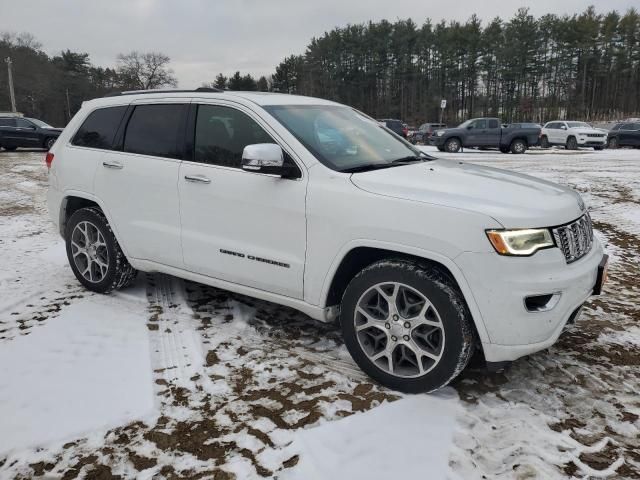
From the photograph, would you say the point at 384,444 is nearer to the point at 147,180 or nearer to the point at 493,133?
the point at 147,180

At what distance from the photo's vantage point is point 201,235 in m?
3.70

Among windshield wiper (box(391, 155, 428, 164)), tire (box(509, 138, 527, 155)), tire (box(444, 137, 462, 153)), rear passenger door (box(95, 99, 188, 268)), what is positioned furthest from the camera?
tire (box(444, 137, 462, 153))

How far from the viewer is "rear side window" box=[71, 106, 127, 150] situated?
4.41 meters

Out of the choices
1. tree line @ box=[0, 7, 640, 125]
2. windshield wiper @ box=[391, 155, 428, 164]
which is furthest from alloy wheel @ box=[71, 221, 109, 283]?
tree line @ box=[0, 7, 640, 125]

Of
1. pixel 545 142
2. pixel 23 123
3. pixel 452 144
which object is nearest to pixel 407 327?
pixel 452 144

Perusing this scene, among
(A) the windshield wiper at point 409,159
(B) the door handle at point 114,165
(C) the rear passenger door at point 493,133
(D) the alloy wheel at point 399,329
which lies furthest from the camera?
(C) the rear passenger door at point 493,133

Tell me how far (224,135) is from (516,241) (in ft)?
7.23

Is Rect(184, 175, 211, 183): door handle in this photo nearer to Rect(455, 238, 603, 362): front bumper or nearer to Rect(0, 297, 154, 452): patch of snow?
Rect(0, 297, 154, 452): patch of snow

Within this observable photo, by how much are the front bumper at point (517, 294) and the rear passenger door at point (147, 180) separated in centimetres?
234

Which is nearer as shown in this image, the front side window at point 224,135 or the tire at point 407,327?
the tire at point 407,327

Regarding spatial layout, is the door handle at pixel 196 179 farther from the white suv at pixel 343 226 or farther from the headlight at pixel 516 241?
the headlight at pixel 516 241

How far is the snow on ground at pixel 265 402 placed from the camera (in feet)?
7.86

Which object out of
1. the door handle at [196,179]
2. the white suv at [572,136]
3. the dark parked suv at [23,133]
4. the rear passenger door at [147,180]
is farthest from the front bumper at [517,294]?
the white suv at [572,136]

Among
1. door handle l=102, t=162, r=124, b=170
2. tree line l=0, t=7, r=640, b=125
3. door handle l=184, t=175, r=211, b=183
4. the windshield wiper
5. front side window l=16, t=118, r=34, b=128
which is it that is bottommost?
Result: door handle l=184, t=175, r=211, b=183
